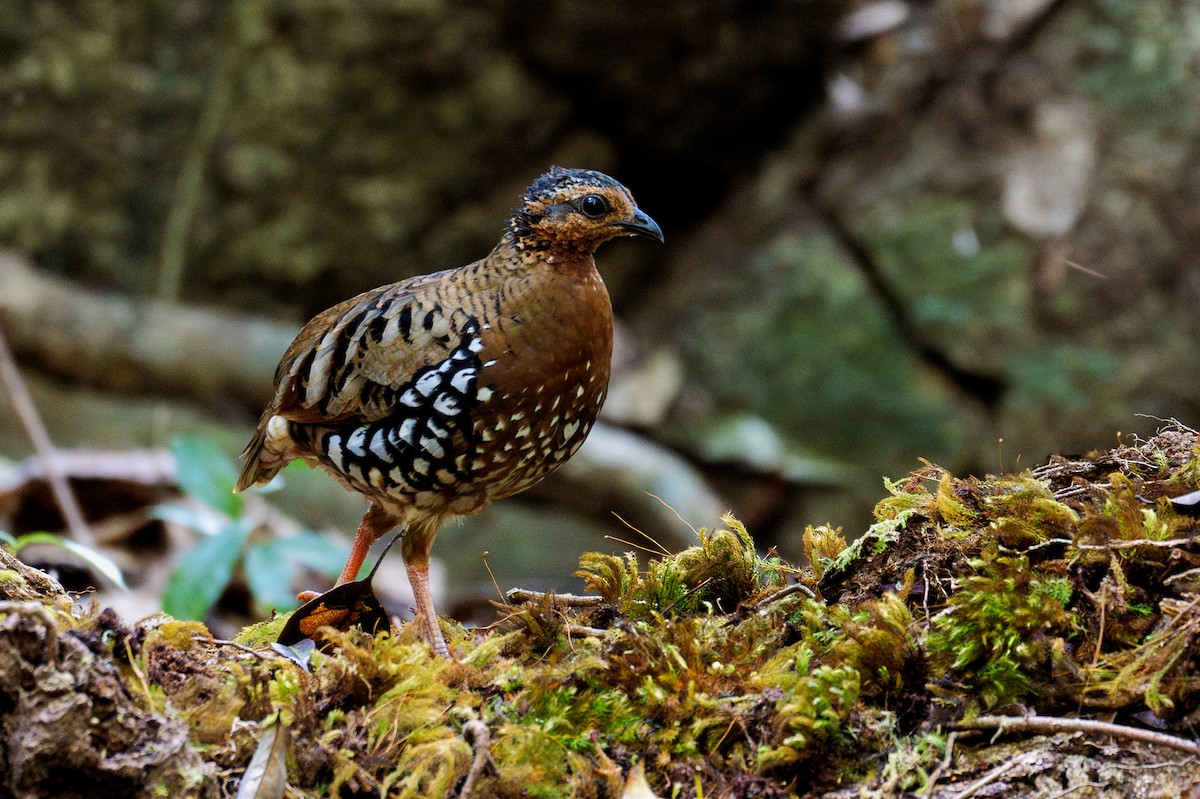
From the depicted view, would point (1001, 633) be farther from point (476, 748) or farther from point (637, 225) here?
point (637, 225)

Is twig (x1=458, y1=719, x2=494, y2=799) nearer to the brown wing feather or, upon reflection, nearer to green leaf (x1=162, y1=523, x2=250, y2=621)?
the brown wing feather

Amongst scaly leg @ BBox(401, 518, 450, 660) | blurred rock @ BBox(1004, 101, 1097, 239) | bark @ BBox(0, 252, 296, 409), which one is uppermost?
blurred rock @ BBox(1004, 101, 1097, 239)

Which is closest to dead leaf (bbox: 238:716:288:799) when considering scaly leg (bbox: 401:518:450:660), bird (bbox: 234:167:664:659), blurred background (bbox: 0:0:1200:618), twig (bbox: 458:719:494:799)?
twig (bbox: 458:719:494:799)

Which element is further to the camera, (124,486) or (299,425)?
(124,486)

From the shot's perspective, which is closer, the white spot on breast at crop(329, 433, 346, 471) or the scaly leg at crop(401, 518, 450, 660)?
the scaly leg at crop(401, 518, 450, 660)

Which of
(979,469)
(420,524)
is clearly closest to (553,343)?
(420,524)

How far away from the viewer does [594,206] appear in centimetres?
348

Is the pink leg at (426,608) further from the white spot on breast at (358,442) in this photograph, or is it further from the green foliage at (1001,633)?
the green foliage at (1001,633)

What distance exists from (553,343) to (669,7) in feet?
16.8

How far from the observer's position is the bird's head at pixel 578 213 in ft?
11.4

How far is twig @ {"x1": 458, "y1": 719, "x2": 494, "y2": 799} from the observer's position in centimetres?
222

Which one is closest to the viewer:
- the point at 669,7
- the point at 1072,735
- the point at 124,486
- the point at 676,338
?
the point at 1072,735

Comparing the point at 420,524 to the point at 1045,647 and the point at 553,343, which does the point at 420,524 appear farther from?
the point at 1045,647

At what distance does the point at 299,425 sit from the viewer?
3777mm
